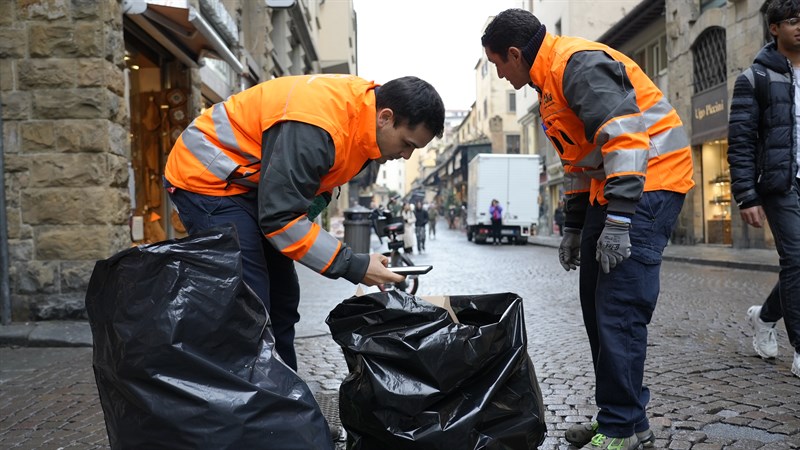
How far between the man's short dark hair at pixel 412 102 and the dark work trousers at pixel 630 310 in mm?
841

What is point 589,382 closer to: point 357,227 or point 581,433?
point 581,433

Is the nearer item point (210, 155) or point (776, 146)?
point (210, 155)

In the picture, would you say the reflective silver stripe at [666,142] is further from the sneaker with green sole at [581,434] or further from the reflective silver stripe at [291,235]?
the reflective silver stripe at [291,235]

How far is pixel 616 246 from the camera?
7.82 feet

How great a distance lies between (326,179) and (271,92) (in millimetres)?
348

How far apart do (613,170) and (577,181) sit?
589mm

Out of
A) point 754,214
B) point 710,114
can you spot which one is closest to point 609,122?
point 754,214

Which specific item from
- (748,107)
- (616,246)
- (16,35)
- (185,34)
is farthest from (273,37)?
(616,246)

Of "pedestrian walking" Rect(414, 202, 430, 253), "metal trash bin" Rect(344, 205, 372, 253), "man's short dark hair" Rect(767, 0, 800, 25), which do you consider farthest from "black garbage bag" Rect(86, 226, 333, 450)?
"pedestrian walking" Rect(414, 202, 430, 253)

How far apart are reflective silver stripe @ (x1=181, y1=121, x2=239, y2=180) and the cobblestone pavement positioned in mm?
1343

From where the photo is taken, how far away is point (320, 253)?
7.23ft

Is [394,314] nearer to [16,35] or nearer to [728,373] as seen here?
[728,373]

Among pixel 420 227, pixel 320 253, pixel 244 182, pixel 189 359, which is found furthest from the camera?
pixel 420 227

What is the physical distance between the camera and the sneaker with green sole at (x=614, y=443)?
2533mm
